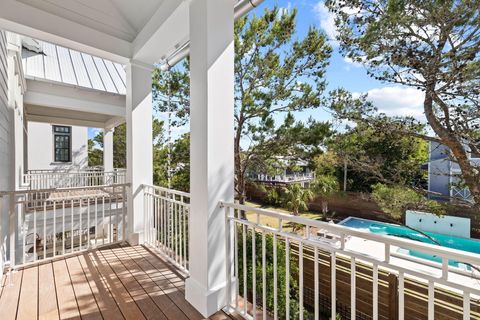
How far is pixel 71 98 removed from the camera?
569 cm

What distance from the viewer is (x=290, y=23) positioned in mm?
5613

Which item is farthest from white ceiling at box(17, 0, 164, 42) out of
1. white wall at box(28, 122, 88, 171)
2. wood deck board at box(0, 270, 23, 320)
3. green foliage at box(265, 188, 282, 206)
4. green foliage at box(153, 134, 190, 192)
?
white wall at box(28, 122, 88, 171)

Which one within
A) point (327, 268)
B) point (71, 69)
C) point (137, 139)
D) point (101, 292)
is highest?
point (71, 69)

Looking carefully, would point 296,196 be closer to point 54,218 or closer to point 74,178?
point 54,218

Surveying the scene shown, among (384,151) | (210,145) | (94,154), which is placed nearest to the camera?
(210,145)

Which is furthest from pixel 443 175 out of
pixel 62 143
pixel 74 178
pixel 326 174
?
pixel 62 143

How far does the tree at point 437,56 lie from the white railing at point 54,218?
13.9ft

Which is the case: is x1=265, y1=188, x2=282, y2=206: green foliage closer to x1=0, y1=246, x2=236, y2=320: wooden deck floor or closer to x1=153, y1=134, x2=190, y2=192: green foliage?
x1=153, y1=134, x2=190, y2=192: green foliage

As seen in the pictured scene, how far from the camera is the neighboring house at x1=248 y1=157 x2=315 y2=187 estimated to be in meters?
6.23

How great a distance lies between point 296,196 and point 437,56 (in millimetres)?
5537

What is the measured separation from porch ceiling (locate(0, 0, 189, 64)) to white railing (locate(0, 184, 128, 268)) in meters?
1.80

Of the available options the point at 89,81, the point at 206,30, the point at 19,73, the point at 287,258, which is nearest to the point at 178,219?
the point at 287,258

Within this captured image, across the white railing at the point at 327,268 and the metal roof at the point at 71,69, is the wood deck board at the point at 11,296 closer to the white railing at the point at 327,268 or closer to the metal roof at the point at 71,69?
the white railing at the point at 327,268

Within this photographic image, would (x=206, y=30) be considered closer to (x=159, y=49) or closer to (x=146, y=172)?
(x=159, y=49)
